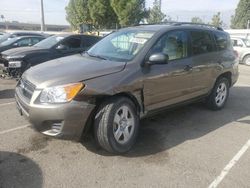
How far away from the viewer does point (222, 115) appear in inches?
253

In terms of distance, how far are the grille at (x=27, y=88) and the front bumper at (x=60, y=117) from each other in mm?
131

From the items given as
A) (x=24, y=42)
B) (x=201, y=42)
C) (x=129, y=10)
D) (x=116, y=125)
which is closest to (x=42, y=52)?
(x=24, y=42)

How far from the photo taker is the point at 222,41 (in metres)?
6.75

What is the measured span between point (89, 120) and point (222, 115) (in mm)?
3394

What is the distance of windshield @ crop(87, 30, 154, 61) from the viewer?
4.80 metres

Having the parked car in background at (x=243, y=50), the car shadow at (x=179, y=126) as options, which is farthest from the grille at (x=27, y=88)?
the parked car in background at (x=243, y=50)

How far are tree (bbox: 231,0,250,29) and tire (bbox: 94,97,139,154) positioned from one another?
66781 millimetres

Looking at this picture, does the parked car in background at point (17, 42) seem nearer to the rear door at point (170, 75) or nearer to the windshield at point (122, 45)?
the windshield at point (122, 45)

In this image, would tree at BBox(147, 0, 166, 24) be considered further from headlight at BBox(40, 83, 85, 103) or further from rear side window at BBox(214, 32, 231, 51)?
headlight at BBox(40, 83, 85, 103)

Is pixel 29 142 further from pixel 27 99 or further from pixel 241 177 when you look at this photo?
pixel 241 177

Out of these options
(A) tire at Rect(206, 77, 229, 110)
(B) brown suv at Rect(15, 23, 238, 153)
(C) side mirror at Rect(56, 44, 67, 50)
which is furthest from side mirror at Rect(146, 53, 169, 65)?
(C) side mirror at Rect(56, 44, 67, 50)

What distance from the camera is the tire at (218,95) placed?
656cm

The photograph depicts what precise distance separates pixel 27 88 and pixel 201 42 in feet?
11.2

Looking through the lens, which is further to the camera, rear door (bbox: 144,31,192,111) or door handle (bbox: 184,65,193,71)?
door handle (bbox: 184,65,193,71)
